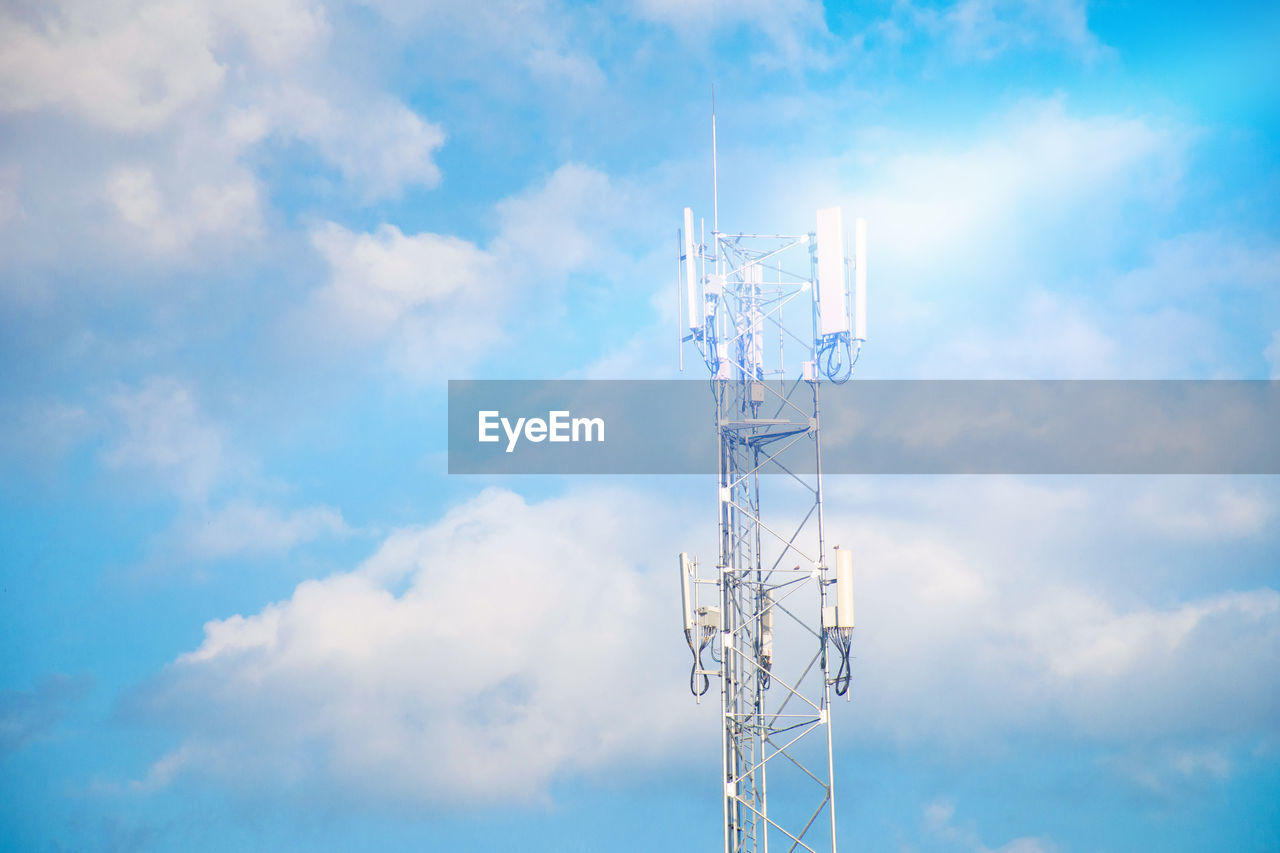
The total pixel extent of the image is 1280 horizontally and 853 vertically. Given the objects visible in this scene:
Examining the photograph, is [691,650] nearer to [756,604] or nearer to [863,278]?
[756,604]

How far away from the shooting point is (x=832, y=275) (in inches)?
1356

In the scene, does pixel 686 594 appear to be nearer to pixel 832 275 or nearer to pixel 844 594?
pixel 844 594

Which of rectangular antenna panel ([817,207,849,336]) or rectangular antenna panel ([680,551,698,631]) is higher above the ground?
rectangular antenna panel ([817,207,849,336])

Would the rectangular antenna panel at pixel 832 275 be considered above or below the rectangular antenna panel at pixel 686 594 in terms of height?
above

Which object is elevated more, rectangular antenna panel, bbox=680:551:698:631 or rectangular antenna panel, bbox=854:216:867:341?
rectangular antenna panel, bbox=854:216:867:341

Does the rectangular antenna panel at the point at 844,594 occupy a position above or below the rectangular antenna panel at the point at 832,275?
Answer: below

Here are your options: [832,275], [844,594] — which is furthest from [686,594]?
[832,275]

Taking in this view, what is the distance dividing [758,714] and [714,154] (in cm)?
1404

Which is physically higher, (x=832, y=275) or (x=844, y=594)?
(x=832, y=275)

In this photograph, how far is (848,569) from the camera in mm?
33062

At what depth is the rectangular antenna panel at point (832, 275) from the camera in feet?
112

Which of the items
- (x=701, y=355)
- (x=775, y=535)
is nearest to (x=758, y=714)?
(x=775, y=535)

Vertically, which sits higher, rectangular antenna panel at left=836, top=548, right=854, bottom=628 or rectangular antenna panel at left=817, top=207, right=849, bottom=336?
rectangular antenna panel at left=817, top=207, right=849, bottom=336

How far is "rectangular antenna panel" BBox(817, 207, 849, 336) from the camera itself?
34.3m
